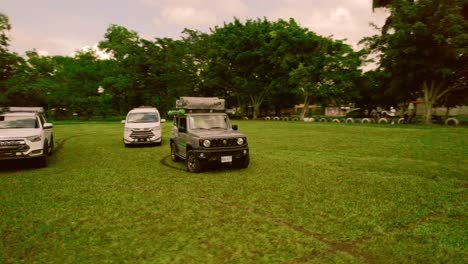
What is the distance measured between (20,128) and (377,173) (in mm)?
11951

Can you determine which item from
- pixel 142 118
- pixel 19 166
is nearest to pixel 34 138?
pixel 19 166

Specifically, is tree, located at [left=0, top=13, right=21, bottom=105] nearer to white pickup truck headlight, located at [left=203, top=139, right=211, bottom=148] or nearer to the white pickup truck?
the white pickup truck

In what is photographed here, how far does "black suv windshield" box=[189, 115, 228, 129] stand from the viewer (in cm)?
948

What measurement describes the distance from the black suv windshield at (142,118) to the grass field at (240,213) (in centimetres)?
582

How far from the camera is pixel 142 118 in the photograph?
51.1 feet

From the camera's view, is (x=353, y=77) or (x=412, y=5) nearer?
(x=412, y=5)

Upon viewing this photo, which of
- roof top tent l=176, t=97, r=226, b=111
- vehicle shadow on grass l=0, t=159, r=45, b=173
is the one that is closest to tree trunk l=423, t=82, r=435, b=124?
roof top tent l=176, t=97, r=226, b=111

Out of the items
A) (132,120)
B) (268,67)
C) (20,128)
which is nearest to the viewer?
(20,128)

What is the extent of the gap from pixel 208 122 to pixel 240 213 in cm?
480

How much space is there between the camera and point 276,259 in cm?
371

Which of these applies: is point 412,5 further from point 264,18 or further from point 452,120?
point 264,18

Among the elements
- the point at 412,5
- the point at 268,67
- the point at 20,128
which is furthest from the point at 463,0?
the point at 20,128

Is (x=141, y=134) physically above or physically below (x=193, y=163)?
above

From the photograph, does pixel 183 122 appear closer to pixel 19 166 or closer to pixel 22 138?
pixel 22 138
